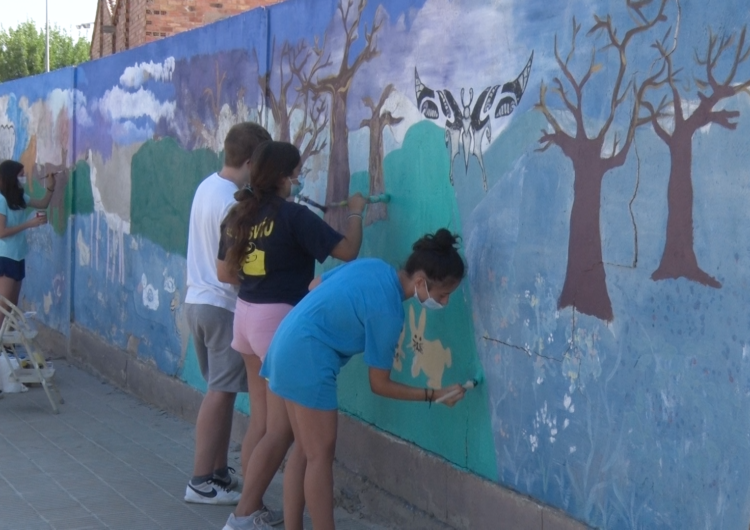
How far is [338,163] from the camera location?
5.58 metres

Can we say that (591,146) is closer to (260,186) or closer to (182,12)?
(260,186)

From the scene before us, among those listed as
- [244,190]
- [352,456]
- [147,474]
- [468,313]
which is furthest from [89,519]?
[468,313]

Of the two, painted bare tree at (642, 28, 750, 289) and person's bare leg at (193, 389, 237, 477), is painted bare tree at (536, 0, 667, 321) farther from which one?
person's bare leg at (193, 389, 237, 477)

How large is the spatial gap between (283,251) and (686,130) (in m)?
1.96

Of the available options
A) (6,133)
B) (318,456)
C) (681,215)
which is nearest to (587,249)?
(681,215)

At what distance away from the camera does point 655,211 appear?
3516 millimetres

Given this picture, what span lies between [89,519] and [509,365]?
2492 mm

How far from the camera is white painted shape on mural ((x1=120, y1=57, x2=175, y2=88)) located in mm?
7746

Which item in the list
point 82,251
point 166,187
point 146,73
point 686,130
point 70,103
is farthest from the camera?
point 70,103

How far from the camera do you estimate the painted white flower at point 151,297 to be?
794 cm

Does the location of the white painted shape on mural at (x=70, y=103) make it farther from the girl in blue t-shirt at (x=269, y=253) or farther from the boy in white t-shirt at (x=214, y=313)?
the girl in blue t-shirt at (x=269, y=253)

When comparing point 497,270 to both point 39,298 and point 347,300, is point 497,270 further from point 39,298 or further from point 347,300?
point 39,298

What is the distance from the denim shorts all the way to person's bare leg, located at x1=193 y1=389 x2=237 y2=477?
3652 mm

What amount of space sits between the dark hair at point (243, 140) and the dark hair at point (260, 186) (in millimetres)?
544
